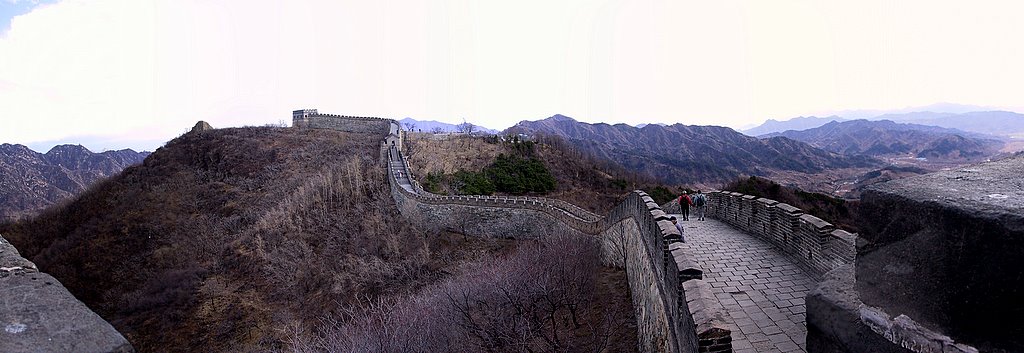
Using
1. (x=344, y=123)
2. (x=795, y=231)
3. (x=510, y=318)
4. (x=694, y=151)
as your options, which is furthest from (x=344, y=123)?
(x=694, y=151)

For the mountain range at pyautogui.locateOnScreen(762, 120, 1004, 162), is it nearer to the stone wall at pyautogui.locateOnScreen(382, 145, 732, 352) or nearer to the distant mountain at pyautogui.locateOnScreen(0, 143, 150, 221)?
the stone wall at pyautogui.locateOnScreen(382, 145, 732, 352)

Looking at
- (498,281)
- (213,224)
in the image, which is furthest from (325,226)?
(498,281)

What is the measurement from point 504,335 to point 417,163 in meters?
29.3

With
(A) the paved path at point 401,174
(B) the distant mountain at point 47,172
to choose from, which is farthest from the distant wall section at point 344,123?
(A) the paved path at point 401,174

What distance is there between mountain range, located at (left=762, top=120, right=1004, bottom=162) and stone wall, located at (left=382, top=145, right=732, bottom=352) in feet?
181

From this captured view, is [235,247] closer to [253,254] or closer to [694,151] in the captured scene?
[253,254]

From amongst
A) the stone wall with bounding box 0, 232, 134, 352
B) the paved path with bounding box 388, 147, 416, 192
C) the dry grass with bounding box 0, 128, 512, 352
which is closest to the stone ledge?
the stone wall with bounding box 0, 232, 134, 352

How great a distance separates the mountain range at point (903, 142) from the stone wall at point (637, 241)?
55.2m

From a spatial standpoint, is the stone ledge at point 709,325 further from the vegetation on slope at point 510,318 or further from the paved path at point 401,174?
the paved path at point 401,174

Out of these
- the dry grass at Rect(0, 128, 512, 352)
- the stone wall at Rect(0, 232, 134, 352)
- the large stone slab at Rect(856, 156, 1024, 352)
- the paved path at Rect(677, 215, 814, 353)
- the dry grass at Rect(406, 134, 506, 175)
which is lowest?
the dry grass at Rect(0, 128, 512, 352)

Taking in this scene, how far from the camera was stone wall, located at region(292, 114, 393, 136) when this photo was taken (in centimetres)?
5300

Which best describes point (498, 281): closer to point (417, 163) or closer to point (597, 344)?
point (597, 344)

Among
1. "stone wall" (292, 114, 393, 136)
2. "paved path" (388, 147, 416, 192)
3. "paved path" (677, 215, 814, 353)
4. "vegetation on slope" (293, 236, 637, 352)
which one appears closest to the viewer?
"paved path" (677, 215, 814, 353)

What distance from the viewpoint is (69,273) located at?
24812mm
